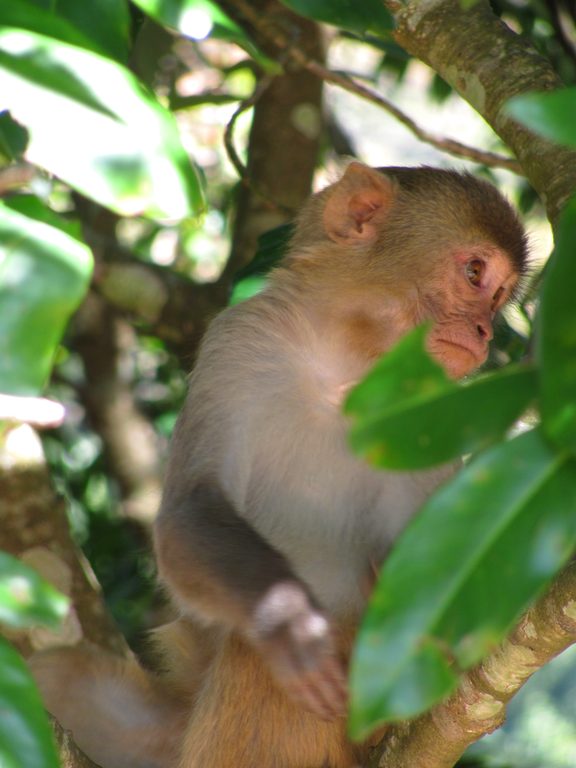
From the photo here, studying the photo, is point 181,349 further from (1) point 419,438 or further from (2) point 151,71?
(1) point 419,438

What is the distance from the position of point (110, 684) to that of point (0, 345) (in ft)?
8.61

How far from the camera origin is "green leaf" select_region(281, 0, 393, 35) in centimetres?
238

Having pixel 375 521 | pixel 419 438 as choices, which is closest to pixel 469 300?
pixel 375 521

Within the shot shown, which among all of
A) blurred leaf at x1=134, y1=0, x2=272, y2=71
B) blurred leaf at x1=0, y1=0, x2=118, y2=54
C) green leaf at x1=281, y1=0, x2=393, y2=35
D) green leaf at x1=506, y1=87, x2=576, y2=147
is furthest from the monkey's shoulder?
green leaf at x1=506, y1=87, x2=576, y2=147

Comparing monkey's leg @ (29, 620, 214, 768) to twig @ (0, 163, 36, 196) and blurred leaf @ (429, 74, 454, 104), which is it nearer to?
twig @ (0, 163, 36, 196)

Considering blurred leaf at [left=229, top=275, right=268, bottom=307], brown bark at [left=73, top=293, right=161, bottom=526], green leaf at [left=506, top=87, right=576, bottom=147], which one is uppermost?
green leaf at [left=506, top=87, right=576, bottom=147]

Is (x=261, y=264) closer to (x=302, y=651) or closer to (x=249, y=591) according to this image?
(x=249, y=591)

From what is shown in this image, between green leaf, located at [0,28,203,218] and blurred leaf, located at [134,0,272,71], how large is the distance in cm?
32

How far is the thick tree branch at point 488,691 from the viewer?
2.23m

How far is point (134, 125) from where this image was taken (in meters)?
1.71

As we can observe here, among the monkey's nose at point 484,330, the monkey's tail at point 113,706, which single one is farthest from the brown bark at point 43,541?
the monkey's nose at point 484,330

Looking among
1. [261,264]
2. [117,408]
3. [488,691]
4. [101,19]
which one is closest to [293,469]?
[261,264]

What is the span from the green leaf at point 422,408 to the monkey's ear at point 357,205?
96.8 inches

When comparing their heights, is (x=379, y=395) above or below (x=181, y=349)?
above
